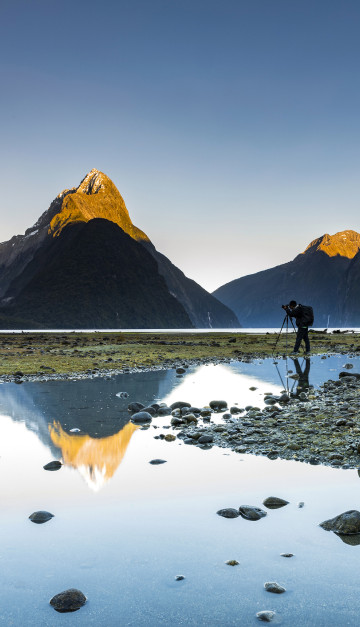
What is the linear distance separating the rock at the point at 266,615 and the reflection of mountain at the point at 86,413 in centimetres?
434

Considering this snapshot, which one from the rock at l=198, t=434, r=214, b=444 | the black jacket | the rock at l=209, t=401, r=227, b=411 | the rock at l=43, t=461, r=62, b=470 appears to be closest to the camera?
the rock at l=43, t=461, r=62, b=470

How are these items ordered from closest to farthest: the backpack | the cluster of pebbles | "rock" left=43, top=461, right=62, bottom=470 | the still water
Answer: the still water, "rock" left=43, top=461, right=62, bottom=470, the cluster of pebbles, the backpack

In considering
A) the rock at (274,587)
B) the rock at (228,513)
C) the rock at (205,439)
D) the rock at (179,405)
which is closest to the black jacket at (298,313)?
the rock at (179,405)

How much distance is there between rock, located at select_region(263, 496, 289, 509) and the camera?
7.05 meters

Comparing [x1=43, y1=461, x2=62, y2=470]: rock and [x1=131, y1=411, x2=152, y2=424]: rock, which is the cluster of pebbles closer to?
[x1=131, y1=411, x2=152, y2=424]: rock

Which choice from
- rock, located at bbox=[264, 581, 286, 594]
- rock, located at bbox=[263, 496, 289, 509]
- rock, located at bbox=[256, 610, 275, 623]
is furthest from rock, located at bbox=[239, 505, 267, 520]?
rock, located at bbox=[256, 610, 275, 623]

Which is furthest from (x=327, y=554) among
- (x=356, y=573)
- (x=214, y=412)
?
(x=214, y=412)

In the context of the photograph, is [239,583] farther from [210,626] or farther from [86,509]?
[86,509]

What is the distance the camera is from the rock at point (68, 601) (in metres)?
4.50

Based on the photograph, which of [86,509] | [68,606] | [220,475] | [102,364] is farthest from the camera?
[102,364]

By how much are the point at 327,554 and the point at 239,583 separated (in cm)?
122

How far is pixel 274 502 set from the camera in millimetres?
7102

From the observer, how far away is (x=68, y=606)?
451 centimetres

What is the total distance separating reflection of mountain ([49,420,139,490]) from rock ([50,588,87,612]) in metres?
3.32
